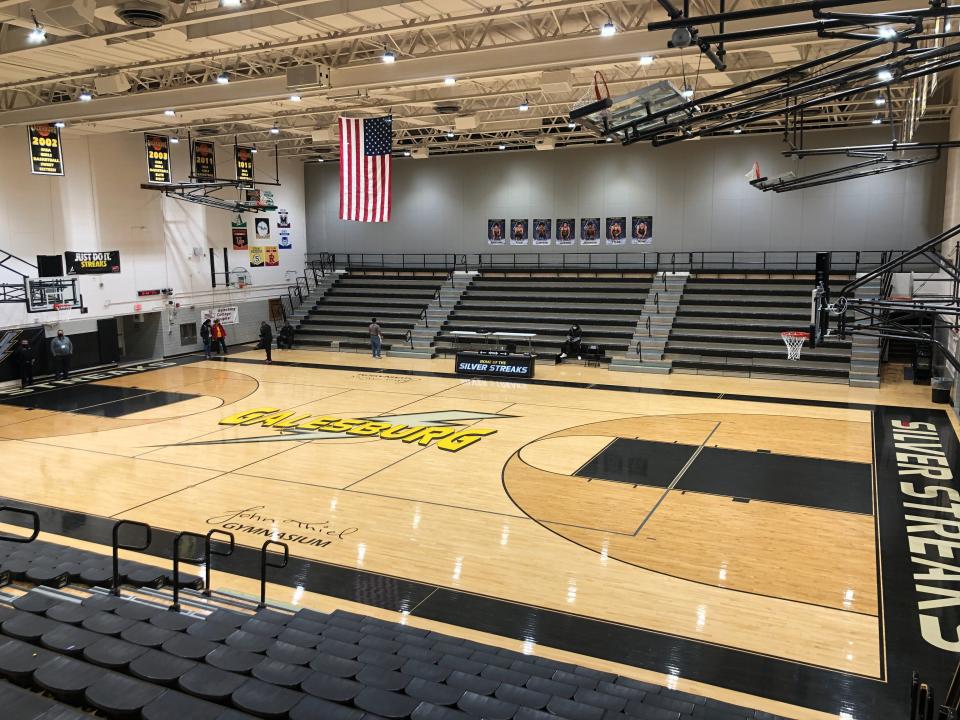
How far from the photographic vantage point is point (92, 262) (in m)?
22.9

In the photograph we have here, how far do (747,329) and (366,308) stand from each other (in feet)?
47.3

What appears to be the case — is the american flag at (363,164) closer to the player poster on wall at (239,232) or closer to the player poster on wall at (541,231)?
the player poster on wall at (239,232)

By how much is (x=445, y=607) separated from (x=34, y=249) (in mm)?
19189

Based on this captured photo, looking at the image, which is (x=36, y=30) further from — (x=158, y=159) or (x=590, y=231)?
(x=590, y=231)

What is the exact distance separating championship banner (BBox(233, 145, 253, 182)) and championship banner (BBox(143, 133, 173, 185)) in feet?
8.19

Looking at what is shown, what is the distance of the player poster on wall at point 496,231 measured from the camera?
30.7 meters

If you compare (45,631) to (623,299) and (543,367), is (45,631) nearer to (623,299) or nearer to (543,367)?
(543,367)

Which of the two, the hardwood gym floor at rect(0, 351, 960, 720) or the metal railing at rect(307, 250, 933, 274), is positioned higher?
the metal railing at rect(307, 250, 933, 274)

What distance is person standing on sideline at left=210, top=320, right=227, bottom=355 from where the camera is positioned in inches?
1011

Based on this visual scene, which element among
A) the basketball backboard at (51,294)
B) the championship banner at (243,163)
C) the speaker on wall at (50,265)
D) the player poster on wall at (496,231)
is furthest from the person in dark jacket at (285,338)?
the player poster on wall at (496,231)

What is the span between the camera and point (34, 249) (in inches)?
838

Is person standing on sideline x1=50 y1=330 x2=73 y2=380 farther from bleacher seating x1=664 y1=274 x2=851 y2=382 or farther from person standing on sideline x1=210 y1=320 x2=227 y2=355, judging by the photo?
bleacher seating x1=664 y1=274 x2=851 y2=382

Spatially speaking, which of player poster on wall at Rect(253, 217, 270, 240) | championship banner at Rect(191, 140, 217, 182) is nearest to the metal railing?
player poster on wall at Rect(253, 217, 270, 240)

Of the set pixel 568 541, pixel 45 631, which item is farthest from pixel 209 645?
pixel 568 541
